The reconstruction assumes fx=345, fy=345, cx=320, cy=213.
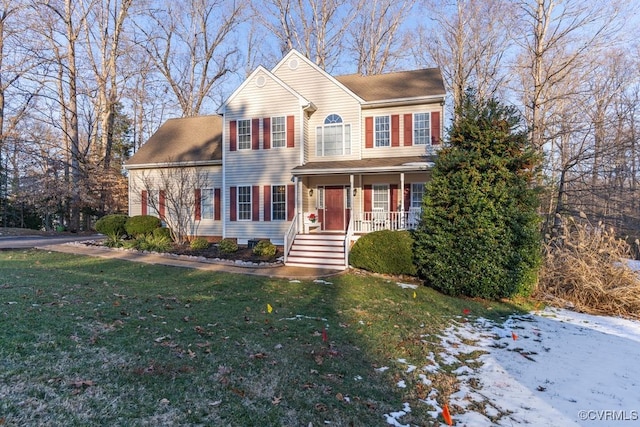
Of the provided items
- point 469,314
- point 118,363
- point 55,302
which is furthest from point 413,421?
point 55,302

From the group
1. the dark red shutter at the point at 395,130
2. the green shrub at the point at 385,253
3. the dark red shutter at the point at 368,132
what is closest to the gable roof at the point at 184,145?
the dark red shutter at the point at 368,132

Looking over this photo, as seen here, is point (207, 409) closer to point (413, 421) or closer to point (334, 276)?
point (413, 421)

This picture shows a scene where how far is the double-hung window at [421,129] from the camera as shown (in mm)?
13294

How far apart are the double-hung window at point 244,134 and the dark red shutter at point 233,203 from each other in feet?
5.93

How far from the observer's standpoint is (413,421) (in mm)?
3088

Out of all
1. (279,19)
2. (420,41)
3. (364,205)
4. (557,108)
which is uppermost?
(279,19)

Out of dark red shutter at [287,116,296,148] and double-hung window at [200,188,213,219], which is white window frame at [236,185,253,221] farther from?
dark red shutter at [287,116,296,148]

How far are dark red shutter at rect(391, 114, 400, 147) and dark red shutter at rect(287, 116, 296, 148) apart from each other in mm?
3940

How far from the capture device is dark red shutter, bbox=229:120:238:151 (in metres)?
14.3

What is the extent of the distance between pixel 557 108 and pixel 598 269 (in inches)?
583

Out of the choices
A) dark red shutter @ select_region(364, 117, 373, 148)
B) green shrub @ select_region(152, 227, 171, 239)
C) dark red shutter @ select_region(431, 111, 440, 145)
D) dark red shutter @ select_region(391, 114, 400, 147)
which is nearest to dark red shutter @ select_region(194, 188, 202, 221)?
green shrub @ select_region(152, 227, 171, 239)

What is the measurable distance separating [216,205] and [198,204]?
0.81 meters

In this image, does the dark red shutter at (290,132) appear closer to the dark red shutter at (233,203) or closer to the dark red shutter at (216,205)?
the dark red shutter at (233,203)

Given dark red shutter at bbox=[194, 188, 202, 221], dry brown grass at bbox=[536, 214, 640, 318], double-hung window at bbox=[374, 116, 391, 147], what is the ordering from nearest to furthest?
dry brown grass at bbox=[536, 214, 640, 318] < double-hung window at bbox=[374, 116, 391, 147] < dark red shutter at bbox=[194, 188, 202, 221]
